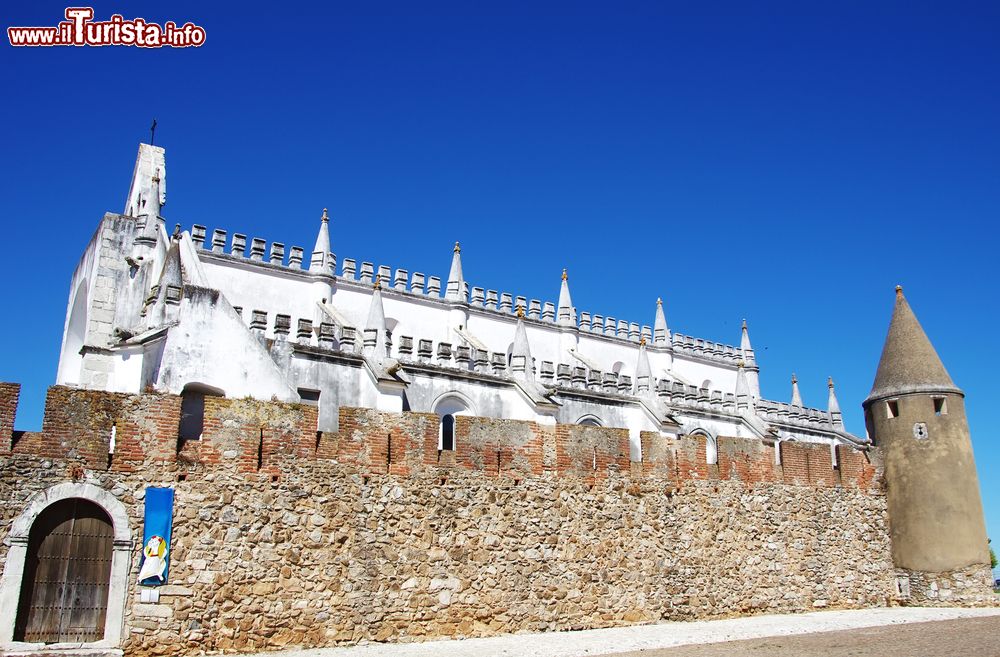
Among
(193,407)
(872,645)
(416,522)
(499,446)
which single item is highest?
(193,407)

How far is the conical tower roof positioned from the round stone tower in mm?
25

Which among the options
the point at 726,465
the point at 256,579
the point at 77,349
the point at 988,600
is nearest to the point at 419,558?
the point at 256,579

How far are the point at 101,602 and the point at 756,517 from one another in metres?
11.8

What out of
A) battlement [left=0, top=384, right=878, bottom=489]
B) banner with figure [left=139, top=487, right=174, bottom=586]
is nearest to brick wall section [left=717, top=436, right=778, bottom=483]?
battlement [left=0, top=384, right=878, bottom=489]

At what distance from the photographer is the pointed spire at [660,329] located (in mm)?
Result: 46219

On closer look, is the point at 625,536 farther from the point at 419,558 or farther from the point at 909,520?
the point at 909,520

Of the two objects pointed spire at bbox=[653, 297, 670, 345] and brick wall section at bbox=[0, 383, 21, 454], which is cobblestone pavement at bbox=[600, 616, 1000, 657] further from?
pointed spire at bbox=[653, 297, 670, 345]

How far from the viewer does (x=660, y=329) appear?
46.7m

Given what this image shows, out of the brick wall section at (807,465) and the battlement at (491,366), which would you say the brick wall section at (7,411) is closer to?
the battlement at (491,366)

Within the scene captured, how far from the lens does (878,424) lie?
21.0 m

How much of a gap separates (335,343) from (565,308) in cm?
1774

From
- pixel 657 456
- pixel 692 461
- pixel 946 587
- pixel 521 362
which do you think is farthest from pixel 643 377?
pixel 657 456

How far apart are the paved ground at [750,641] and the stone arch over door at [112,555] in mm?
2092

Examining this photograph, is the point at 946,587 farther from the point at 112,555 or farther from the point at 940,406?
the point at 112,555
